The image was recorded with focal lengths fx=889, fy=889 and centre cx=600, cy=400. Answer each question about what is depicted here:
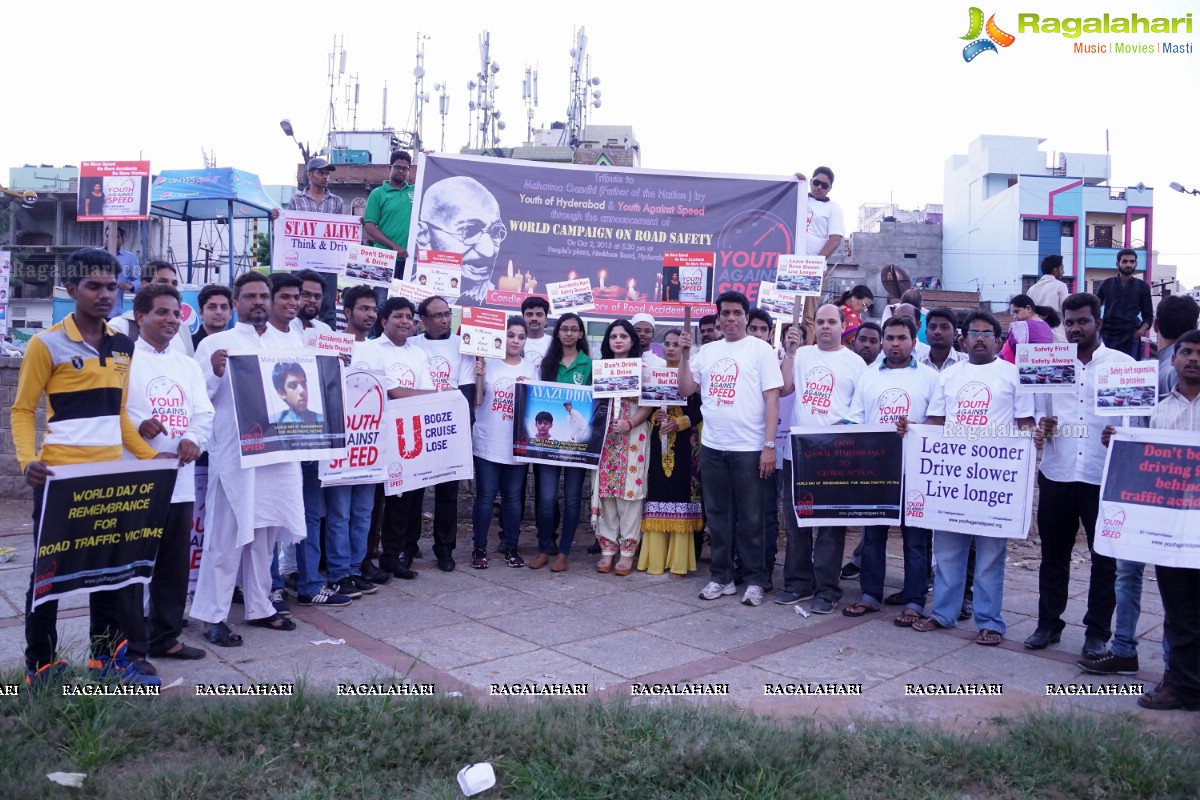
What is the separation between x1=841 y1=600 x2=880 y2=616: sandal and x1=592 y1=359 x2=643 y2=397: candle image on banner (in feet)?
7.19

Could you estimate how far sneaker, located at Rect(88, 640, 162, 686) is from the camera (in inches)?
164

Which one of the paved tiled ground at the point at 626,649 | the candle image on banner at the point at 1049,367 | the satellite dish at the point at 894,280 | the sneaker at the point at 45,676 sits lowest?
the paved tiled ground at the point at 626,649

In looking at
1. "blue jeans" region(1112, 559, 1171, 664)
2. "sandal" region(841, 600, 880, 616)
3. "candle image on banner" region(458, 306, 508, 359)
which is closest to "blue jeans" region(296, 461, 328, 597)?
"candle image on banner" region(458, 306, 508, 359)

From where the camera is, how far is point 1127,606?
195 inches

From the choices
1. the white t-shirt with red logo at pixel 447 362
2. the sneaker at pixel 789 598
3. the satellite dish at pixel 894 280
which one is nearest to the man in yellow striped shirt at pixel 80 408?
the white t-shirt with red logo at pixel 447 362

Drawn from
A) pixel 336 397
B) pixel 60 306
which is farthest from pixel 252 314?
pixel 60 306

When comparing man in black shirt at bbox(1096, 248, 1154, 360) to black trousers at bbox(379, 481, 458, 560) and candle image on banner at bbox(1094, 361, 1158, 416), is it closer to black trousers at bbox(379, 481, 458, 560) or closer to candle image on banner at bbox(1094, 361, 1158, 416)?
candle image on banner at bbox(1094, 361, 1158, 416)

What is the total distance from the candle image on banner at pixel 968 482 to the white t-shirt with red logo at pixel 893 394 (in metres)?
0.17

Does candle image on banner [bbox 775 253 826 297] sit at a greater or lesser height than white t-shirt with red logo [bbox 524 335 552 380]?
→ greater

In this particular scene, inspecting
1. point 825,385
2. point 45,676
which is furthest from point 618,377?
point 45,676

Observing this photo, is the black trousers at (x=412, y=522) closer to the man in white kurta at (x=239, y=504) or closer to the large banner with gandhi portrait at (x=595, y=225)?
the man in white kurta at (x=239, y=504)

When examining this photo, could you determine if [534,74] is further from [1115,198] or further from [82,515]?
[82,515]

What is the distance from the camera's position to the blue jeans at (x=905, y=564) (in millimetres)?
5996

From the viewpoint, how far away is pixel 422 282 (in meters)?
7.92
